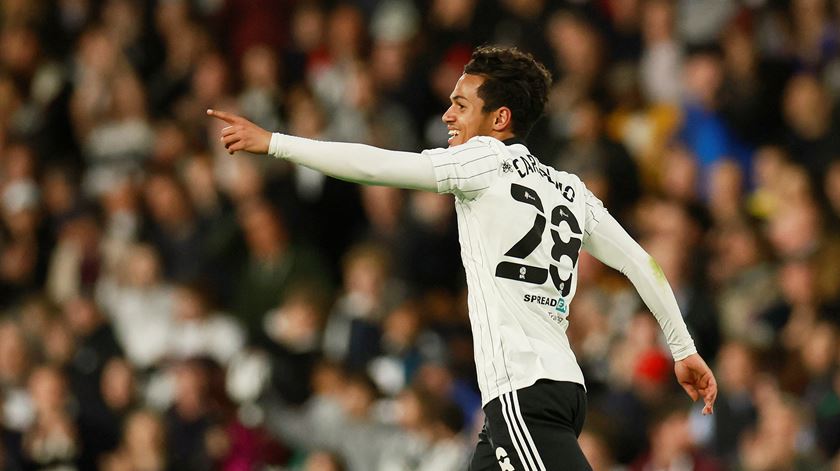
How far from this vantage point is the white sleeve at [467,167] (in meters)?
5.11

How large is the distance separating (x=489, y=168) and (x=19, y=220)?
8911 millimetres

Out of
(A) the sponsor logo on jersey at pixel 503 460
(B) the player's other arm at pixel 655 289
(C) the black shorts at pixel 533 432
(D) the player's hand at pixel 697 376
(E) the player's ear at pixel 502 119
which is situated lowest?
(A) the sponsor logo on jersey at pixel 503 460

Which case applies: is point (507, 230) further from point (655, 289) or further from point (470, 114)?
point (655, 289)

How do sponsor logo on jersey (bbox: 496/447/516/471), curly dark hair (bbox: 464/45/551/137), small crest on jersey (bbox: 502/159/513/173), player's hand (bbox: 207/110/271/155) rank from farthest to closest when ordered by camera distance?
curly dark hair (bbox: 464/45/551/137) → small crest on jersey (bbox: 502/159/513/173) → sponsor logo on jersey (bbox: 496/447/516/471) → player's hand (bbox: 207/110/271/155)

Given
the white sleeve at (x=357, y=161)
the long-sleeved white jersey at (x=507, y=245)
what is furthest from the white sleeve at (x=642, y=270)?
the white sleeve at (x=357, y=161)

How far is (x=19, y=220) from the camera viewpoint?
524 inches

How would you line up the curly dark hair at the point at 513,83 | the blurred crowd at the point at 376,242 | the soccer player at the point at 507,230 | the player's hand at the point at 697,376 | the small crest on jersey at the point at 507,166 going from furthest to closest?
the blurred crowd at the point at 376,242
the player's hand at the point at 697,376
the curly dark hair at the point at 513,83
the small crest on jersey at the point at 507,166
the soccer player at the point at 507,230

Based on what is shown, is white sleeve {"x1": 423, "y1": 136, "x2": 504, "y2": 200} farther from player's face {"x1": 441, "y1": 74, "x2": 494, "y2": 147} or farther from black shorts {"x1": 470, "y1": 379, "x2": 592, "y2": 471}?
black shorts {"x1": 470, "y1": 379, "x2": 592, "y2": 471}

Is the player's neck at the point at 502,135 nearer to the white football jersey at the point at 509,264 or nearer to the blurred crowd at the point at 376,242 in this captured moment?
the white football jersey at the point at 509,264

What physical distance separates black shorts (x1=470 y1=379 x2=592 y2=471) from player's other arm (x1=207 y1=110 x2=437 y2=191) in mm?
805

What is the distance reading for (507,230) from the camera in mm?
5254

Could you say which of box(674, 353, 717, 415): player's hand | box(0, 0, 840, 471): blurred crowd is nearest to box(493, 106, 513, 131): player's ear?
box(674, 353, 717, 415): player's hand

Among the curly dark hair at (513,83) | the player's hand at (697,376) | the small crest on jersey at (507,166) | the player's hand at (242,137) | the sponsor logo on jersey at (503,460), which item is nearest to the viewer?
the player's hand at (242,137)

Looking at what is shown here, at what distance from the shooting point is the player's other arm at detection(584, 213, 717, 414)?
5711mm
